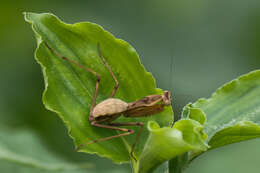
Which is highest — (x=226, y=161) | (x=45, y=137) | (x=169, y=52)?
(x=169, y=52)

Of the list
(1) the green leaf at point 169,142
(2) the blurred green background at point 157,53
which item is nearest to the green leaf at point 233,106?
(1) the green leaf at point 169,142

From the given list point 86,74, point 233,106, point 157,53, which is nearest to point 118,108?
point 86,74

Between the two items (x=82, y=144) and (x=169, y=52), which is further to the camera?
(x=169, y=52)

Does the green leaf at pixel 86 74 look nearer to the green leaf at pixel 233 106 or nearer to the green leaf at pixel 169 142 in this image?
the green leaf at pixel 233 106

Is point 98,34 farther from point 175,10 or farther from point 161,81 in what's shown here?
point 175,10

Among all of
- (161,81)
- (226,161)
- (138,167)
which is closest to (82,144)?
(138,167)

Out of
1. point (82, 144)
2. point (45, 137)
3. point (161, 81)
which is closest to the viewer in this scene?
point (82, 144)

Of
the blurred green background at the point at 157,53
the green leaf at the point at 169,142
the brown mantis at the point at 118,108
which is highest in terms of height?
the green leaf at the point at 169,142
